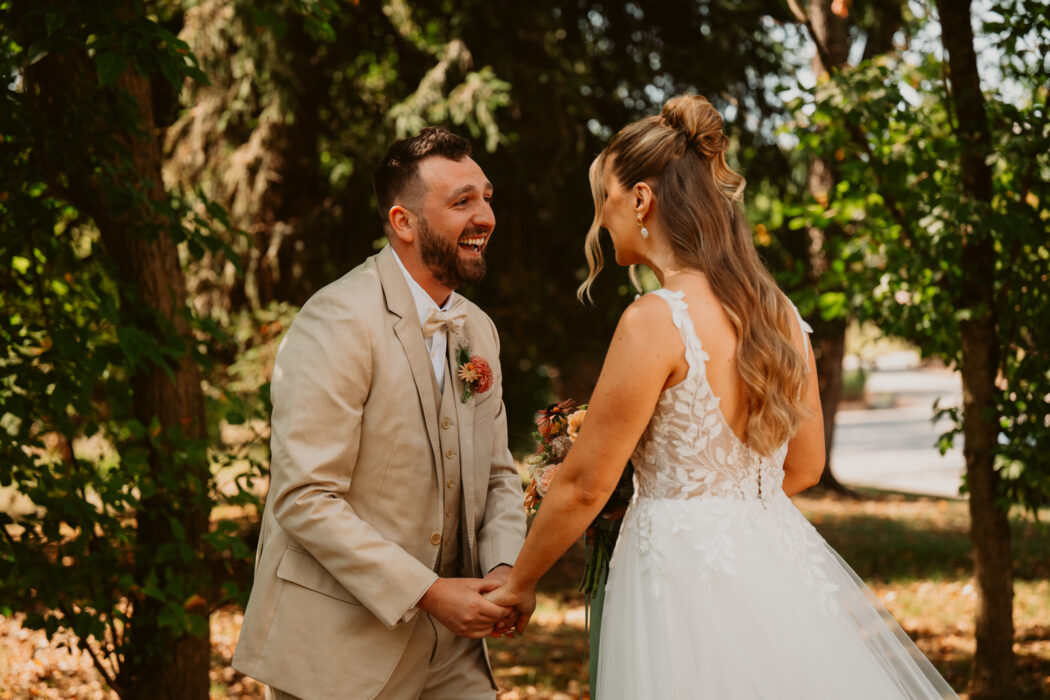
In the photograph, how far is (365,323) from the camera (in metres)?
2.61

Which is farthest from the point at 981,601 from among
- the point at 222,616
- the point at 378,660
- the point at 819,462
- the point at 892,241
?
the point at 222,616

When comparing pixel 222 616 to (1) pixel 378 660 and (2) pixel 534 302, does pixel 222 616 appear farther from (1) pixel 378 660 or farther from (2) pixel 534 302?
(1) pixel 378 660

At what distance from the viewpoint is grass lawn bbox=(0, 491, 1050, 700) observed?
6.09 m

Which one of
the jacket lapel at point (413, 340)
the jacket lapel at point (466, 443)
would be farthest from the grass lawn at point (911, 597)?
the jacket lapel at point (413, 340)

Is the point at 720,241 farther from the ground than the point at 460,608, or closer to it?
farther from the ground

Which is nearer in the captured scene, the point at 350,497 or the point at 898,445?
the point at 350,497

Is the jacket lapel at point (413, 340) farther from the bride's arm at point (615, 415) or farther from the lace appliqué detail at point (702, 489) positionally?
the lace appliqué detail at point (702, 489)

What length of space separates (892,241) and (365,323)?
4.42 meters

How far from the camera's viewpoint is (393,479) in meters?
2.64

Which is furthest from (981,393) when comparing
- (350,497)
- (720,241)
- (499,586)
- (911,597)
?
(350,497)

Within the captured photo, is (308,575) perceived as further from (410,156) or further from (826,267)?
(826,267)

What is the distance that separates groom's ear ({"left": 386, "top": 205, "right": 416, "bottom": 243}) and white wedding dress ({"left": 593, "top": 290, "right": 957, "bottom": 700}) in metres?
0.82

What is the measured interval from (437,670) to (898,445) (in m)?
22.7

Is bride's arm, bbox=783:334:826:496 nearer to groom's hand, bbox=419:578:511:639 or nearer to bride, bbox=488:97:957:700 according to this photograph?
bride, bbox=488:97:957:700
